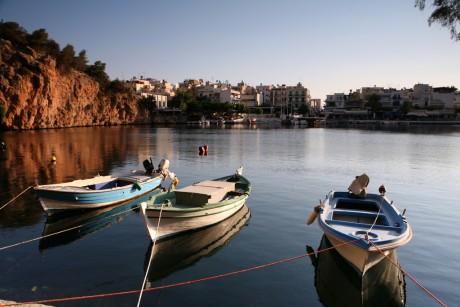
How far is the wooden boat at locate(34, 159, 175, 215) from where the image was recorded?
646 inches

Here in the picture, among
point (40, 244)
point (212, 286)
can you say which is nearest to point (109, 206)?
point (40, 244)

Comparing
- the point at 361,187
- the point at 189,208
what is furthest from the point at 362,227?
the point at 189,208

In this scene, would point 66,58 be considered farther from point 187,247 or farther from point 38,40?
point 187,247

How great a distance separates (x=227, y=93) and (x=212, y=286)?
152m

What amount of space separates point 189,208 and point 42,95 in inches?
3252

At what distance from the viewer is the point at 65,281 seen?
10766mm

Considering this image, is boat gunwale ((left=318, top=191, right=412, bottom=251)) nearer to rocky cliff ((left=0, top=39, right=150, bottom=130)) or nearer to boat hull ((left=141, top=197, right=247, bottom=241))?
boat hull ((left=141, top=197, right=247, bottom=241))

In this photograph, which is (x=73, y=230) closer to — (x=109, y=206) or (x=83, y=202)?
(x=83, y=202)

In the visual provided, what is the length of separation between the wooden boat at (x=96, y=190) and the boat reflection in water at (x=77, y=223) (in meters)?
0.33

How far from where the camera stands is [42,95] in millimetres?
83312

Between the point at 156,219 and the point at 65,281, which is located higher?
the point at 156,219

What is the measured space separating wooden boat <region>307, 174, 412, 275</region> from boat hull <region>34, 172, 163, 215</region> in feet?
34.9

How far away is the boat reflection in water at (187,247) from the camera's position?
12008 millimetres

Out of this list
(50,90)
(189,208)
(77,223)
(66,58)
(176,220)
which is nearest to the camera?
(176,220)
